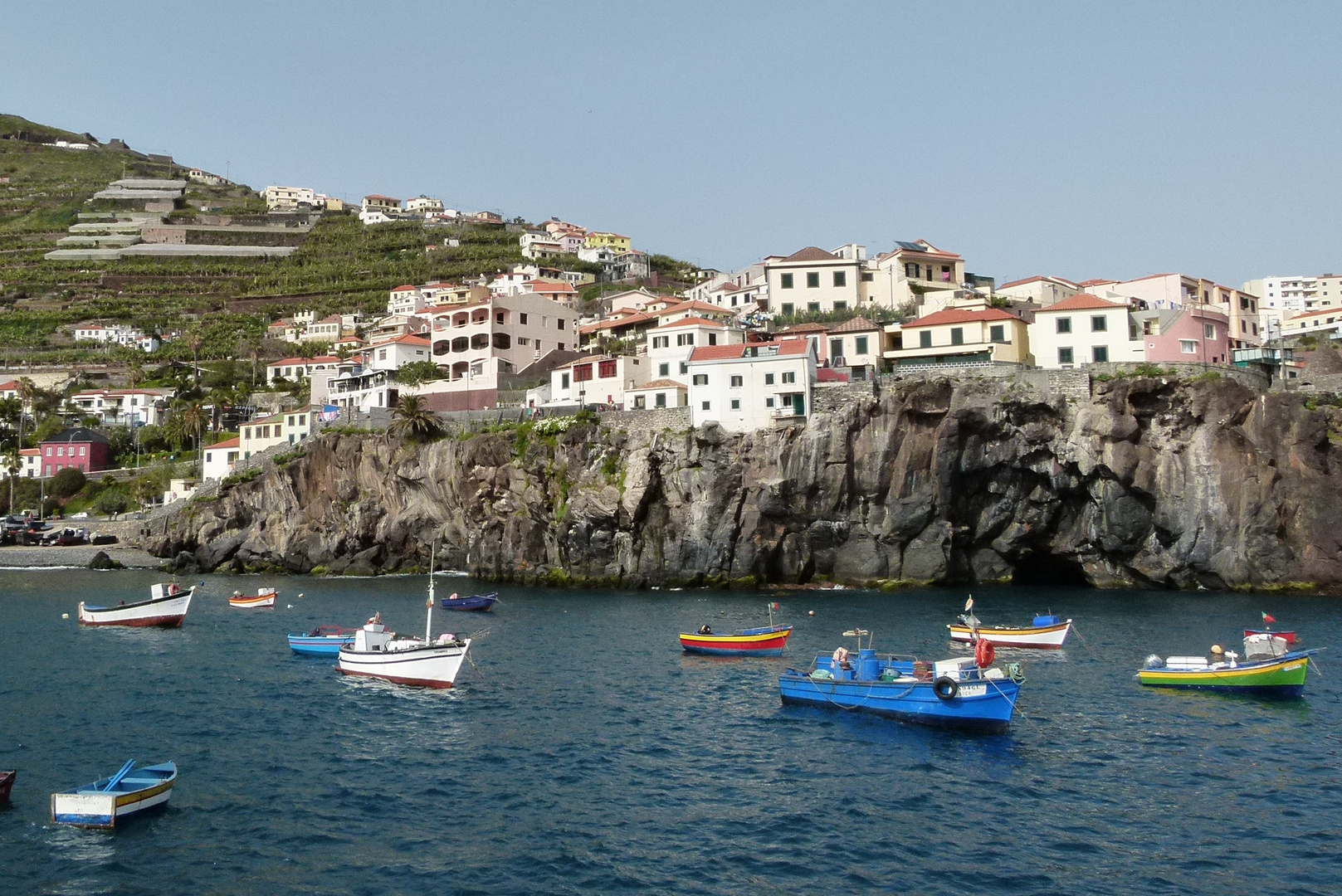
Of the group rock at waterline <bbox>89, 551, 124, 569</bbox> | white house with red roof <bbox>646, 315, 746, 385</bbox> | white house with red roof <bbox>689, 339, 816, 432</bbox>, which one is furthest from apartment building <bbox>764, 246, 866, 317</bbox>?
rock at waterline <bbox>89, 551, 124, 569</bbox>

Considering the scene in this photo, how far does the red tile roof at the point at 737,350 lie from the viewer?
2671 inches

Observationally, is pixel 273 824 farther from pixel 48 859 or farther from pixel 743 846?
pixel 743 846

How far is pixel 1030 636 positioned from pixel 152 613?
44.2 metres

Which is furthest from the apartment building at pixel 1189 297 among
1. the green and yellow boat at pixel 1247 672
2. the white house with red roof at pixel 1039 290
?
the green and yellow boat at pixel 1247 672

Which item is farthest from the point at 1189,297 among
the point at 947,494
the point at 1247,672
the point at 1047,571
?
the point at 1247,672

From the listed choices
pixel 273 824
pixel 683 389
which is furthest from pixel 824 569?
pixel 273 824

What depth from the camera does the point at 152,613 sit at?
171 ft

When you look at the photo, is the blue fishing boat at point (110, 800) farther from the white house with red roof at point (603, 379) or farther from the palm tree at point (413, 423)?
the white house with red roof at point (603, 379)

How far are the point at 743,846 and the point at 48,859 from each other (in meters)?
13.9

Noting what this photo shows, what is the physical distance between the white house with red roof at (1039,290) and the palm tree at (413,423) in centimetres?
5159

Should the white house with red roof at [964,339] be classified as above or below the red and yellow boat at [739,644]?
above

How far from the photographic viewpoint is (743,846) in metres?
20.6

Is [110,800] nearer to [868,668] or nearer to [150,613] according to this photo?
[868,668]

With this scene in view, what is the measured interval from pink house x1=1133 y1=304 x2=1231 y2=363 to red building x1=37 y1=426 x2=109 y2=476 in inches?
4130
